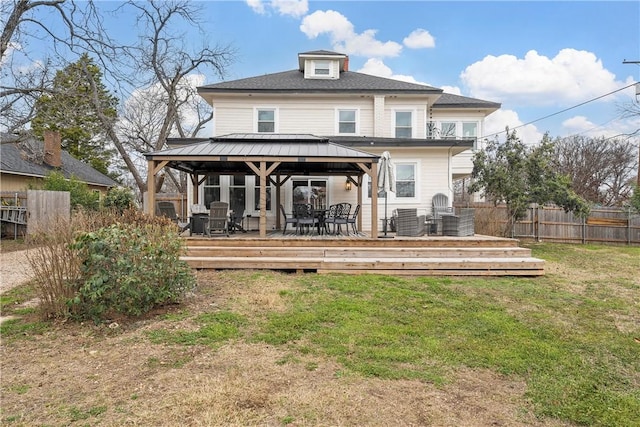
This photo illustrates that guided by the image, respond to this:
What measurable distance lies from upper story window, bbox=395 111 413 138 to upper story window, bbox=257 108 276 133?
5189 millimetres

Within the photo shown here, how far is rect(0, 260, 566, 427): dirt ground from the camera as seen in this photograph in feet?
8.65

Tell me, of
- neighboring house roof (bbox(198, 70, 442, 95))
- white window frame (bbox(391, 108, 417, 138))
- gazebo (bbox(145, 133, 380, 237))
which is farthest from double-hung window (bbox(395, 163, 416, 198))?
neighboring house roof (bbox(198, 70, 442, 95))

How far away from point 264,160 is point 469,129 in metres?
13.3

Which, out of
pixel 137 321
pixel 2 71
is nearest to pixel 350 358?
pixel 137 321

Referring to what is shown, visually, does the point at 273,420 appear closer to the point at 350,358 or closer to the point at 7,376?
the point at 350,358

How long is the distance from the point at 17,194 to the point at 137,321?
1343cm

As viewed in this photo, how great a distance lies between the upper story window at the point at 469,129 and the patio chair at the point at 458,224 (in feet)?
30.3

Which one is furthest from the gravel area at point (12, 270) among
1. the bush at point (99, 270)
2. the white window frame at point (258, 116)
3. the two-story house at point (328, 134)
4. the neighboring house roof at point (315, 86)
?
the white window frame at point (258, 116)

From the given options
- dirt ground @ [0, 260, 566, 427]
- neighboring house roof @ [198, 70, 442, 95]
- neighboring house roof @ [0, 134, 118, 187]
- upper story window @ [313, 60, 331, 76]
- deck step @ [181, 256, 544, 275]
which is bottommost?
dirt ground @ [0, 260, 566, 427]

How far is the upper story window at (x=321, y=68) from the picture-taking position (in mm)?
16625

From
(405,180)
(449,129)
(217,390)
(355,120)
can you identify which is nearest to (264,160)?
(405,180)

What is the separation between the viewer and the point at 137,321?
460cm

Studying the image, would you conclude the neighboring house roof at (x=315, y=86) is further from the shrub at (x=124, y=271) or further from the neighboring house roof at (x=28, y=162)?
the shrub at (x=124, y=271)

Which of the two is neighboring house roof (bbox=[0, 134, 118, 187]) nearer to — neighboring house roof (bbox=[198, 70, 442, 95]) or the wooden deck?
neighboring house roof (bbox=[198, 70, 442, 95])
